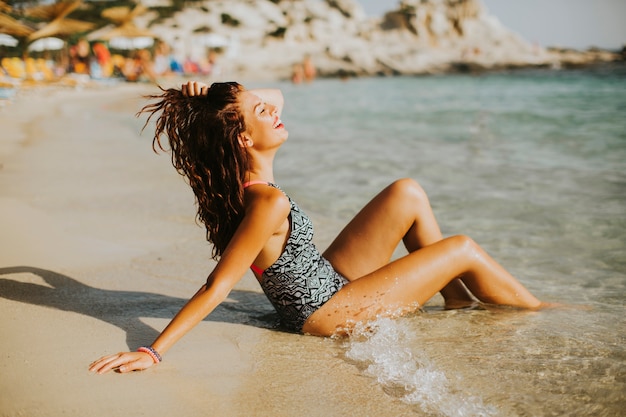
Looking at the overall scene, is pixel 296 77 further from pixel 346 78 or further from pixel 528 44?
pixel 528 44

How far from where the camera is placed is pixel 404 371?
8.11 feet

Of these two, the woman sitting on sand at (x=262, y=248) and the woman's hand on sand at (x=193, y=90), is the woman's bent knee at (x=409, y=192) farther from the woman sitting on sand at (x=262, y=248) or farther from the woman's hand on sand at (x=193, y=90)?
the woman's hand on sand at (x=193, y=90)

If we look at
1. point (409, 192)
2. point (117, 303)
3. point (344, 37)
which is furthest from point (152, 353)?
point (344, 37)

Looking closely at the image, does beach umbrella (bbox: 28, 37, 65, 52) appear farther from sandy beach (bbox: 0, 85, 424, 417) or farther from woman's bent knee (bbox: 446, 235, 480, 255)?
woman's bent knee (bbox: 446, 235, 480, 255)

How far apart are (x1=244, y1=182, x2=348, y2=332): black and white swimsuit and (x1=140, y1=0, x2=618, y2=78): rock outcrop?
46091 mm

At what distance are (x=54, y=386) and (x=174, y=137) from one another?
46.3 inches

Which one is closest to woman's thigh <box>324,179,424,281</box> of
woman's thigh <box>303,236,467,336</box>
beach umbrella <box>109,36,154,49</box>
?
woman's thigh <box>303,236,467,336</box>

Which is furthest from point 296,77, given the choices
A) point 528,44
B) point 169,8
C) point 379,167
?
point 528,44

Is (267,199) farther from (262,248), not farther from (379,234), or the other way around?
(379,234)

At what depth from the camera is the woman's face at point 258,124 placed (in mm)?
2668

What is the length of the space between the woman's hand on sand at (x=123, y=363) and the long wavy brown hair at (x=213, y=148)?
2.14ft

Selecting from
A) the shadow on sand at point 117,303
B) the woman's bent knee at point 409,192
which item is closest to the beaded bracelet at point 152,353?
the shadow on sand at point 117,303

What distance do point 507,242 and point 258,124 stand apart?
3.03m

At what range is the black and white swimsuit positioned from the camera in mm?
2732
